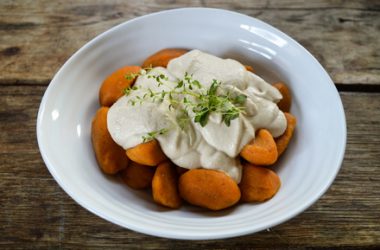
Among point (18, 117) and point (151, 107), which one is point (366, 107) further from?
point (18, 117)

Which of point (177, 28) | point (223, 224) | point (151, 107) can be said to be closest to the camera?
point (223, 224)

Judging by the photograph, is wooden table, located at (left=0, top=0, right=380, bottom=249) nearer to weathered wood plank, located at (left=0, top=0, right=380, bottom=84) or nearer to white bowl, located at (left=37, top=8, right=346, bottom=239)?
weathered wood plank, located at (left=0, top=0, right=380, bottom=84)

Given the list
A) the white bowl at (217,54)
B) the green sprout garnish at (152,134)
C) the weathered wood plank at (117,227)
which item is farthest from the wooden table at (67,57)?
the green sprout garnish at (152,134)

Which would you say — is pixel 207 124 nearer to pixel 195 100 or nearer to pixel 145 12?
pixel 195 100

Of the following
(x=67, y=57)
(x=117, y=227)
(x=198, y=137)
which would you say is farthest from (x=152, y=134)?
(x=67, y=57)

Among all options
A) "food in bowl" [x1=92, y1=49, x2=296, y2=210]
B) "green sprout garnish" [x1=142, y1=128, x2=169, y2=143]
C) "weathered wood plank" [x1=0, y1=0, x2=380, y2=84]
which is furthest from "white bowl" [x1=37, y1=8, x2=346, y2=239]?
"weathered wood plank" [x1=0, y1=0, x2=380, y2=84]

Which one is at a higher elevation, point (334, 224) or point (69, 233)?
point (334, 224)

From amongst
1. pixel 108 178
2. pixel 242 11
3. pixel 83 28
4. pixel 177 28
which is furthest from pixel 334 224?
pixel 83 28

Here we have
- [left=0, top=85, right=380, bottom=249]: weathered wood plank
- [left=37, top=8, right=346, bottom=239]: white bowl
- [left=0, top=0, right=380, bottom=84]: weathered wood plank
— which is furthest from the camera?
[left=0, top=0, right=380, bottom=84]: weathered wood plank
